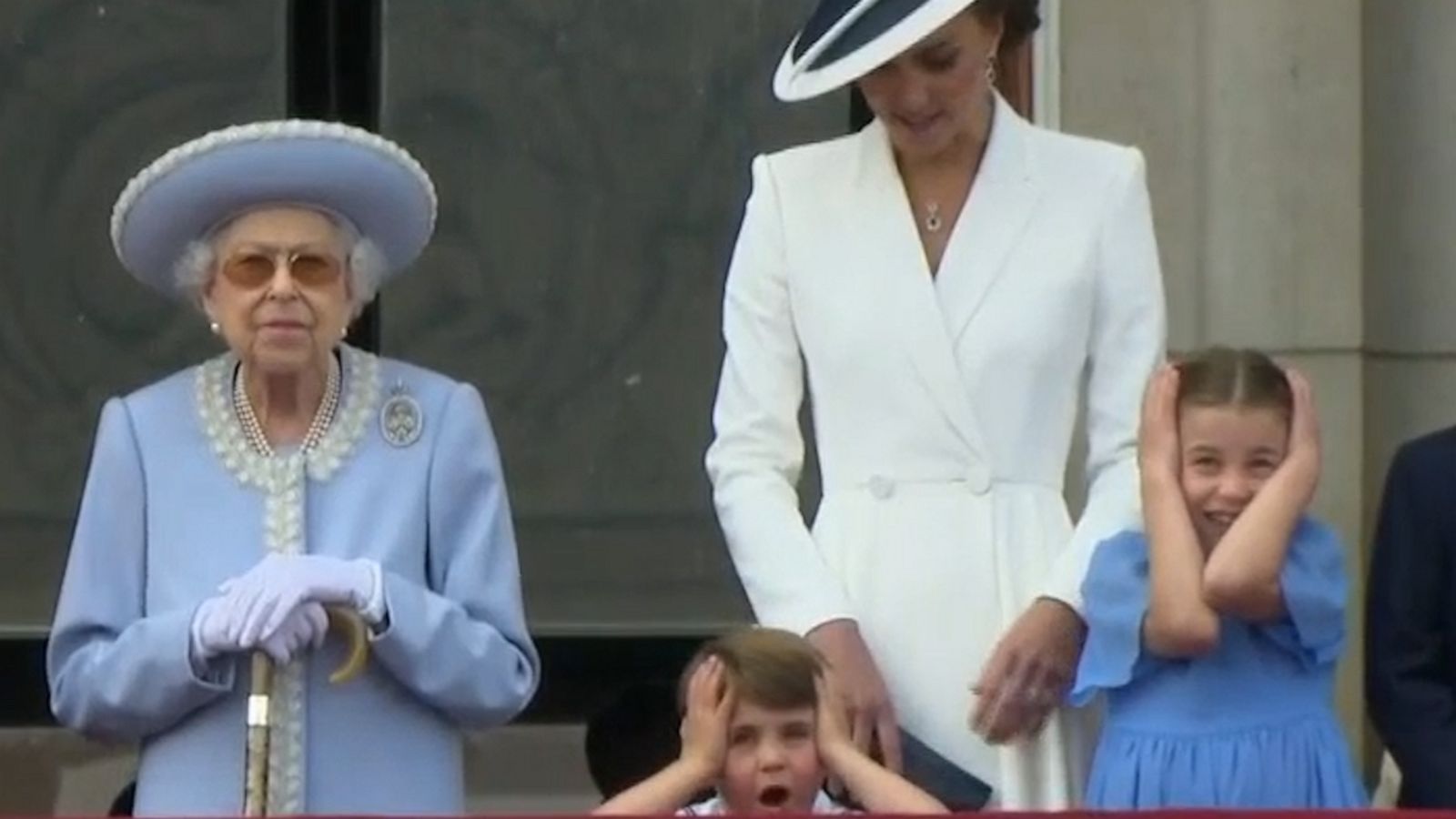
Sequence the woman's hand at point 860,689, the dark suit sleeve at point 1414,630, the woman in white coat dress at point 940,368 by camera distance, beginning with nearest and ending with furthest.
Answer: the woman's hand at point 860,689
the woman in white coat dress at point 940,368
the dark suit sleeve at point 1414,630

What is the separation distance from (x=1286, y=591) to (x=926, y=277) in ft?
2.25

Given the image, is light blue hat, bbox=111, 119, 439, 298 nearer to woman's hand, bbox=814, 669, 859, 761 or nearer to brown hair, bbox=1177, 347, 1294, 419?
woman's hand, bbox=814, 669, 859, 761

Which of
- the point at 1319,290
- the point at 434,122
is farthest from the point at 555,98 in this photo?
the point at 1319,290

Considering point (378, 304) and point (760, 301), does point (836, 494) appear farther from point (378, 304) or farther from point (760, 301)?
point (378, 304)

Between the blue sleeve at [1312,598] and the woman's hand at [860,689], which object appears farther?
the woman's hand at [860,689]

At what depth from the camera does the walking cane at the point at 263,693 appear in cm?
555

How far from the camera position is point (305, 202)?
228 inches

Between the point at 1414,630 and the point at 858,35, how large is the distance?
1069 millimetres

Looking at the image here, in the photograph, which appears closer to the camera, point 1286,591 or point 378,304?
point 1286,591

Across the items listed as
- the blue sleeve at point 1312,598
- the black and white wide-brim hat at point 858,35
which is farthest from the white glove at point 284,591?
the blue sleeve at point 1312,598

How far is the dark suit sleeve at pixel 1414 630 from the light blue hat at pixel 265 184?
139cm

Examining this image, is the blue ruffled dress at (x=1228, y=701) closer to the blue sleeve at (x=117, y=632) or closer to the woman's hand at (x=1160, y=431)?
the woman's hand at (x=1160, y=431)

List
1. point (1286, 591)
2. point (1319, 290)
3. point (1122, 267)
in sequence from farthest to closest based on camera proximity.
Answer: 1. point (1319, 290)
2. point (1122, 267)
3. point (1286, 591)

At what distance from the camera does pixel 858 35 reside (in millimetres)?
6066
